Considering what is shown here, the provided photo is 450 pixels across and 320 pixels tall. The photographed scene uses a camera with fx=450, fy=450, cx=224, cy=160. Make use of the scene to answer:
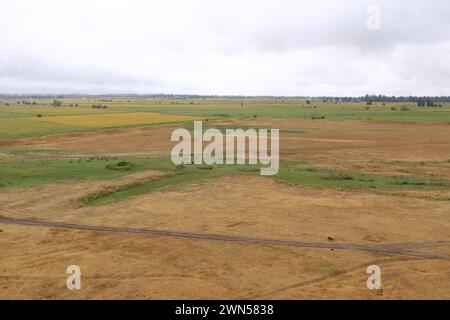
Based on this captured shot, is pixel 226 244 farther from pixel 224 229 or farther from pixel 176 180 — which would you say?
pixel 176 180

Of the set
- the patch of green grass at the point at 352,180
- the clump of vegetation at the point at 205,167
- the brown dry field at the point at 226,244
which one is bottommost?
the brown dry field at the point at 226,244

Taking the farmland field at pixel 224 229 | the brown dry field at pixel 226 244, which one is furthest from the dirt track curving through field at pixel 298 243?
the brown dry field at pixel 226 244

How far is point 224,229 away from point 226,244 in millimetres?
1418

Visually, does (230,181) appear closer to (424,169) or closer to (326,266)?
(326,266)

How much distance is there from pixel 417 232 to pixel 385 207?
308 centimetres

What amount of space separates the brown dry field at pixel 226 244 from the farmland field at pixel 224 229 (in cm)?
4

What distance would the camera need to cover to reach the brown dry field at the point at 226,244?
10.5m

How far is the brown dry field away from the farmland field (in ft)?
0.14

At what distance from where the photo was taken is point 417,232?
14.3 meters

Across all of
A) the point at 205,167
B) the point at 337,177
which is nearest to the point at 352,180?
the point at 337,177

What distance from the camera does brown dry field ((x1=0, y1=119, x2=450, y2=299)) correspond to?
10492 mm

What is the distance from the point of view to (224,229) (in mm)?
14680

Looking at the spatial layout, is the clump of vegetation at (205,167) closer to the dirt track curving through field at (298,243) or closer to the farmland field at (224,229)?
the farmland field at (224,229)

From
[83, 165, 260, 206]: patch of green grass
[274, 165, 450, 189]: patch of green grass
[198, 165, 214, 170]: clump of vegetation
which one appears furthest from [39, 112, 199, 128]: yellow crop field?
[274, 165, 450, 189]: patch of green grass
